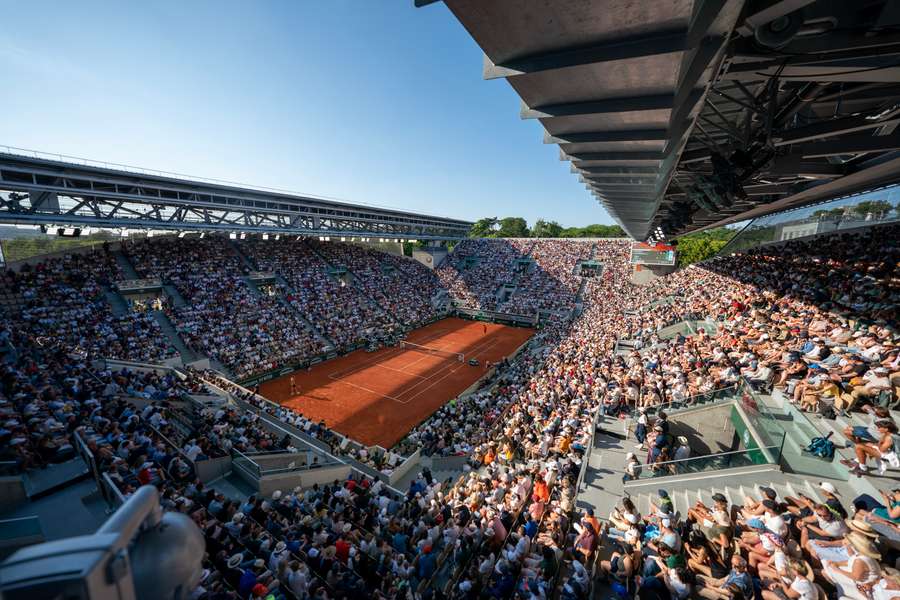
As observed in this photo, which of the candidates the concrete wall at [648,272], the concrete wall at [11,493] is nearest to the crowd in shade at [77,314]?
the concrete wall at [11,493]

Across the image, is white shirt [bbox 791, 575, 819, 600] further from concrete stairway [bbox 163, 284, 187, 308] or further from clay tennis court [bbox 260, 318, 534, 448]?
concrete stairway [bbox 163, 284, 187, 308]

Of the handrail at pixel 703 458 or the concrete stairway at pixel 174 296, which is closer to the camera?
the handrail at pixel 703 458

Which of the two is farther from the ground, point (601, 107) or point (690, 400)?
point (601, 107)

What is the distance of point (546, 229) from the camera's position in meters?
102

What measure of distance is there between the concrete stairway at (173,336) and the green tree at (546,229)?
9195 cm

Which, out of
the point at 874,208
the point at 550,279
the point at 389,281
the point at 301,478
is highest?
the point at 874,208

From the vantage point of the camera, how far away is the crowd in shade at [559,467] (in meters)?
5.53

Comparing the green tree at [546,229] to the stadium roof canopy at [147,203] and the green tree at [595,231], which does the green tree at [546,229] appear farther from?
the stadium roof canopy at [147,203]

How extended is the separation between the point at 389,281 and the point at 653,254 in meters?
30.0

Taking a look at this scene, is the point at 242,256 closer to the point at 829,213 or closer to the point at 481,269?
the point at 481,269

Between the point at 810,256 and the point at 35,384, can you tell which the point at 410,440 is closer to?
the point at 35,384

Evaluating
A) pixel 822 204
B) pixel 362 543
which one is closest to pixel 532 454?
pixel 362 543

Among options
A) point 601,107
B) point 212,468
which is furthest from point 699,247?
point 212,468

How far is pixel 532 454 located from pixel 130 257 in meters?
28.6
